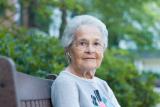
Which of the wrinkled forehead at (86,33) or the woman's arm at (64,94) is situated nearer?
the woman's arm at (64,94)

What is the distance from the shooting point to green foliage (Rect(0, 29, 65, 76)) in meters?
4.90

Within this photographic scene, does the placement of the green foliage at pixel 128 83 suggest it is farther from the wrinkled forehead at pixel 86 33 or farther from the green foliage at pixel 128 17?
the wrinkled forehead at pixel 86 33

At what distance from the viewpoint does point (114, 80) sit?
22.6ft

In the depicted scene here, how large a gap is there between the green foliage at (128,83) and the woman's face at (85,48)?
348cm

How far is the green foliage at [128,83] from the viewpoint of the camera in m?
6.78

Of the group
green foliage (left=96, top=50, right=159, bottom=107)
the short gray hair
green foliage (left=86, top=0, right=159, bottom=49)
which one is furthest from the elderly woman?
green foliage (left=86, top=0, right=159, bottom=49)

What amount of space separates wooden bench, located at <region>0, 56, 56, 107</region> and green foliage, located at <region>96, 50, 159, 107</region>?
3.54 meters

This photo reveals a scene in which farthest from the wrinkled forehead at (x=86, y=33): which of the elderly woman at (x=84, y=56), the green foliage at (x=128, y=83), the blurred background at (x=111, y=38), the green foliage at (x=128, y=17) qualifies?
the green foliage at (x=128, y=17)

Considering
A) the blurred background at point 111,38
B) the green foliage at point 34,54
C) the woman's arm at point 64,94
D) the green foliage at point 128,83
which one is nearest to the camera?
the woman's arm at point 64,94

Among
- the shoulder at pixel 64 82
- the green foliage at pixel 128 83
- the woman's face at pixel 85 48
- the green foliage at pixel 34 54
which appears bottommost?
the green foliage at pixel 128 83

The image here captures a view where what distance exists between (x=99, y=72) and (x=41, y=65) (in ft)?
5.15

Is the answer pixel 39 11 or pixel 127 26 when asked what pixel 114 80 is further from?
pixel 127 26

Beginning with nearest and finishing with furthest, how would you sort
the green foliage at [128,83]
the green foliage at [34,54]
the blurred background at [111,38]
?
the green foliage at [34,54] → the blurred background at [111,38] → the green foliage at [128,83]

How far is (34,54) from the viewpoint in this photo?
17.7 feet
